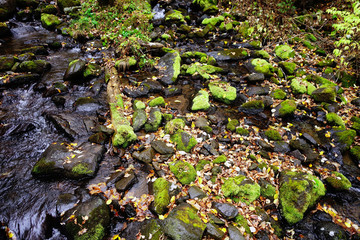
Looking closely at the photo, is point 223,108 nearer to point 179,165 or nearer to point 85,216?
point 179,165

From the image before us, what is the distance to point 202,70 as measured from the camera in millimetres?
9672

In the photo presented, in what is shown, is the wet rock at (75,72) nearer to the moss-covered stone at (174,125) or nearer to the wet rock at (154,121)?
the wet rock at (154,121)

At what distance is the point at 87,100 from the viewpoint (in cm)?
775

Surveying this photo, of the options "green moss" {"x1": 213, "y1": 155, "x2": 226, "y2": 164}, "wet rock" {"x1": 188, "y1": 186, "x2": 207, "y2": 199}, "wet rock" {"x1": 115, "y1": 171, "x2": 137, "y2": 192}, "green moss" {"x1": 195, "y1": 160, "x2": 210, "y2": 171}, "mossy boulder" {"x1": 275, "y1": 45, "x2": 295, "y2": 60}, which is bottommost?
"wet rock" {"x1": 115, "y1": 171, "x2": 137, "y2": 192}

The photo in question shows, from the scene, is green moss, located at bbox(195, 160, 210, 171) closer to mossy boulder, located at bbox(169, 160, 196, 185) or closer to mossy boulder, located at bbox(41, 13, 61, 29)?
mossy boulder, located at bbox(169, 160, 196, 185)

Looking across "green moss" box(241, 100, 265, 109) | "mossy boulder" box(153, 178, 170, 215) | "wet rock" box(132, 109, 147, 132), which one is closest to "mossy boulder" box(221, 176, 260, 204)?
"mossy boulder" box(153, 178, 170, 215)

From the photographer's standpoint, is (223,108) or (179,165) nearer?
(179,165)

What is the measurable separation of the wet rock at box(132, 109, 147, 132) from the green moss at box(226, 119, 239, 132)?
10.0 feet

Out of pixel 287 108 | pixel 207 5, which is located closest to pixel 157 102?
pixel 287 108

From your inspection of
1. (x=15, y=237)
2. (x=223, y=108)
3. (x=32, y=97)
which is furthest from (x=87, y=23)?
(x=15, y=237)

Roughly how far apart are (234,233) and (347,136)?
5566mm

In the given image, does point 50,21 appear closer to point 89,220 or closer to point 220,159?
point 89,220

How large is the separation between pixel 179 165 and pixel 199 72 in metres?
5.66

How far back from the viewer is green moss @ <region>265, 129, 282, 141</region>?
6.57 m
